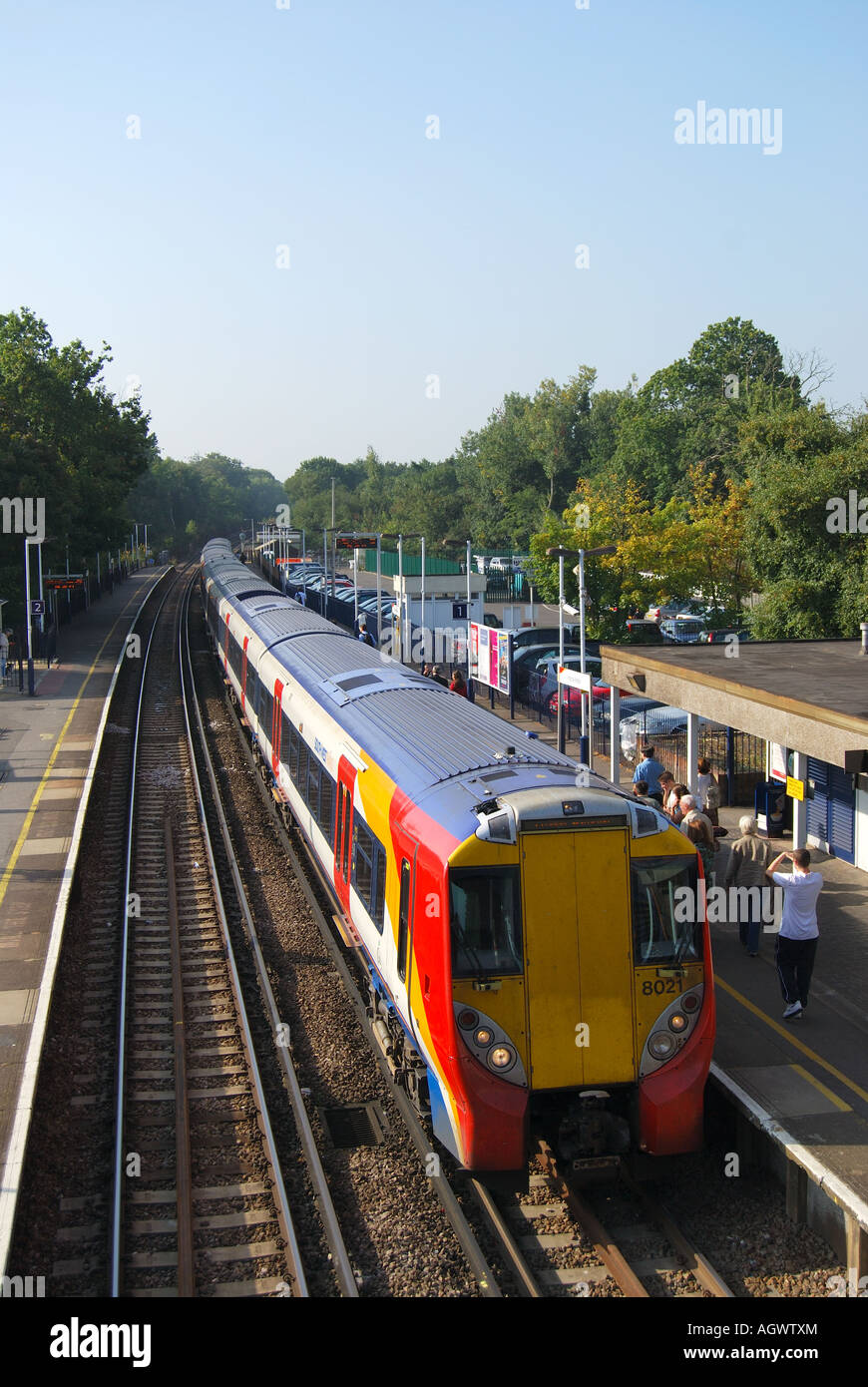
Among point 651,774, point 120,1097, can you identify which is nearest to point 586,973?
point 120,1097

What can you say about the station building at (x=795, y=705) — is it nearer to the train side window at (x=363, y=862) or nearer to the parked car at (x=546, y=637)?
the train side window at (x=363, y=862)

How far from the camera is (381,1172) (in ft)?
29.1

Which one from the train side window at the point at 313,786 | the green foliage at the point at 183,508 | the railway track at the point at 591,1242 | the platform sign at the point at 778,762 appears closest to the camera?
the railway track at the point at 591,1242

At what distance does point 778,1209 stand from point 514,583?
60181 millimetres

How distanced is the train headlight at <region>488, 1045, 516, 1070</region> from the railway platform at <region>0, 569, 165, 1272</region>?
3388mm

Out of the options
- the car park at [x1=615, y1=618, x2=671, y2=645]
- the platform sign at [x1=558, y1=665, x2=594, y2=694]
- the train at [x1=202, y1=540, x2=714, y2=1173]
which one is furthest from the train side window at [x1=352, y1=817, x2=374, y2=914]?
the car park at [x1=615, y1=618, x2=671, y2=645]

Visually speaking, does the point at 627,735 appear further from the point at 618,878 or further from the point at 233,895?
the point at 618,878

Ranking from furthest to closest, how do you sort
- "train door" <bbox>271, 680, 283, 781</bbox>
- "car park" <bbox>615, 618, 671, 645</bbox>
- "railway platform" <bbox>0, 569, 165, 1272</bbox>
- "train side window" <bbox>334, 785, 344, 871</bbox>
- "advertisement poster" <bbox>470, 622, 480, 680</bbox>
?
"car park" <bbox>615, 618, 671, 645</bbox> < "advertisement poster" <bbox>470, 622, 480, 680</bbox> < "train door" <bbox>271, 680, 283, 781</bbox> < "train side window" <bbox>334, 785, 344, 871</bbox> < "railway platform" <bbox>0, 569, 165, 1272</bbox>

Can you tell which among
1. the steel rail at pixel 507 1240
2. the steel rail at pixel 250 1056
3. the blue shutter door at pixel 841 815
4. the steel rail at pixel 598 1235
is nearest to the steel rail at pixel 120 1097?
the steel rail at pixel 250 1056

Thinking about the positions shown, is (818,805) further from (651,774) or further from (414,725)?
(414,725)

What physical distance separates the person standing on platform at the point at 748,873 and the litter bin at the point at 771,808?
4.13m

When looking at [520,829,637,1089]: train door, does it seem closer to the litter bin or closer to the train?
the train

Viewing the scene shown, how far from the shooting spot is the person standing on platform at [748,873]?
11.6 metres

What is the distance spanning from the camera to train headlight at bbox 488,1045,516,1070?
7.67 meters
